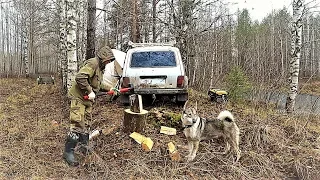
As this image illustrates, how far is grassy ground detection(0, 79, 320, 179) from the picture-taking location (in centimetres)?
493

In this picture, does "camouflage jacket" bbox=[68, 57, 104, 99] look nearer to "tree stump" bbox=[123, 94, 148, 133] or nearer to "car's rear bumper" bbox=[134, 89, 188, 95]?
"tree stump" bbox=[123, 94, 148, 133]

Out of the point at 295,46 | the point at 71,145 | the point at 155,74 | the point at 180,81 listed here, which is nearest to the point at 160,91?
the point at 155,74

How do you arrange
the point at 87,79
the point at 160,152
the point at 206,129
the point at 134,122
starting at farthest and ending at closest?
1. the point at 134,122
2. the point at 206,129
3. the point at 160,152
4. the point at 87,79

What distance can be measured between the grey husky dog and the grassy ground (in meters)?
0.25

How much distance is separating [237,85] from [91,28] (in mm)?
5973

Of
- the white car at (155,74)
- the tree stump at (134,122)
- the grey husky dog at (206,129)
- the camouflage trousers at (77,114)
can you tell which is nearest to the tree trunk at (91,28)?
the white car at (155,74)

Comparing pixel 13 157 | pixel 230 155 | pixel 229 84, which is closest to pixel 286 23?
pixel 229 84

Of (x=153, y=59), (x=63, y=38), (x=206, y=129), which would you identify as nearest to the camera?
(x=206, y=129)

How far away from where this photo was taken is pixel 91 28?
38.1 feet

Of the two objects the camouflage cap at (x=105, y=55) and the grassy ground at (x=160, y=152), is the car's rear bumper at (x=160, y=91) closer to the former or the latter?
the grassy ground at (x=160, y=152)

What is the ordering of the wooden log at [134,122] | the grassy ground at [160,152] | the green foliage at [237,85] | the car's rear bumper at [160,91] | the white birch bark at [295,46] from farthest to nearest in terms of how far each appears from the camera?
the white birch bark at [295,46] → the green foliage at [237,85] → the car's rear bumper at [160,91] → the wooden log at [134,122] → the grassy ground at [160,152]

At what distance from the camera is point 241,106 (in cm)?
922

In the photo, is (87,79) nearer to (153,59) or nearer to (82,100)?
(82,100)

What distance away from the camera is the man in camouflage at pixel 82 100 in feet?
17.0
